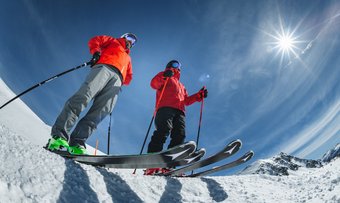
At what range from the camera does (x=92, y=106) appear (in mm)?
5680

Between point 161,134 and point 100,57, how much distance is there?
7.48ft

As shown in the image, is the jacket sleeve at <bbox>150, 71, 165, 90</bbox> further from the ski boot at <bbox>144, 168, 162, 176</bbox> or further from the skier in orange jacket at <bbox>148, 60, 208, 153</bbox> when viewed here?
the ski boot at <bbox>144, 168, 162, 176</bbox>

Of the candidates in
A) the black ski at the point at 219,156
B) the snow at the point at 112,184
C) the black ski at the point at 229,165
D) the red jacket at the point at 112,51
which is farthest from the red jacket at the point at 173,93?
the snow at the point at 112,184

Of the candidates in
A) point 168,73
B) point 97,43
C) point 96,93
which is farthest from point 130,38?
point 96,93

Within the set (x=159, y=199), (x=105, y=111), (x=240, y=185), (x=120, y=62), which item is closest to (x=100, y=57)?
(x=120, y=62)

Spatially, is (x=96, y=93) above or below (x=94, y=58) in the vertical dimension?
below

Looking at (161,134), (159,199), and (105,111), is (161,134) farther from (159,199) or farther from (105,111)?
(159,199)

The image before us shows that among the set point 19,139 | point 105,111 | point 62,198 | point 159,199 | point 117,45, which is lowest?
point 62,198

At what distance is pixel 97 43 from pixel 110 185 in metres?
3.42

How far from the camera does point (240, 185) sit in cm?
612

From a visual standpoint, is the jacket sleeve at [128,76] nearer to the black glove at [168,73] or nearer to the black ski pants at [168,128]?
the black ski pants at [168,128]

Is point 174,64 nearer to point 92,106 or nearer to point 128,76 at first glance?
point 128,76

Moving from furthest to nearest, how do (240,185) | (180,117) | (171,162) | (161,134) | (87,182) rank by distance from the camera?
(180,117) < (161,134) < (240,185) < (171,162) < (87,182)

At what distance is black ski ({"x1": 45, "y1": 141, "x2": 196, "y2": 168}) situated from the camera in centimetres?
463
